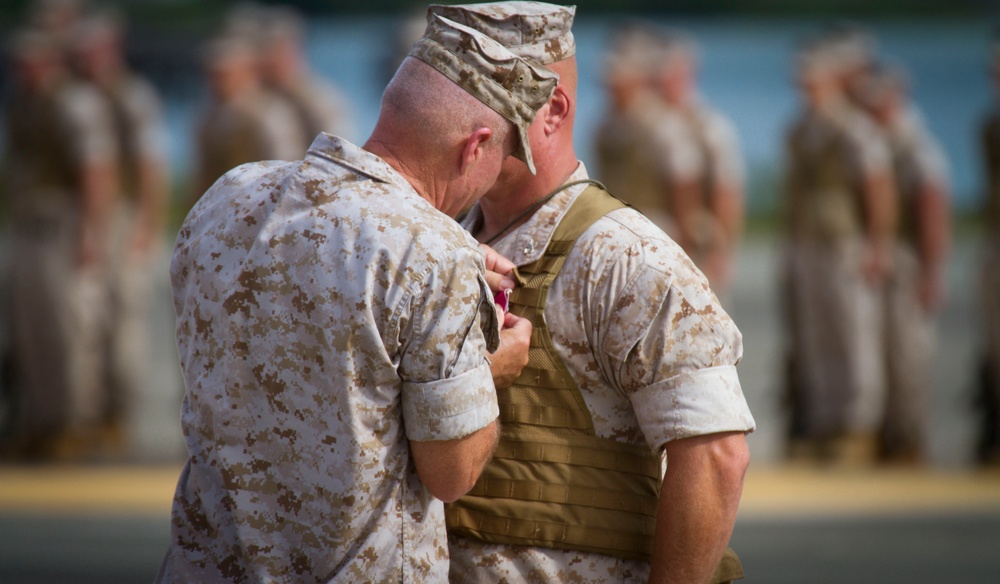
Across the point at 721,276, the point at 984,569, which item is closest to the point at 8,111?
the point at 721,276

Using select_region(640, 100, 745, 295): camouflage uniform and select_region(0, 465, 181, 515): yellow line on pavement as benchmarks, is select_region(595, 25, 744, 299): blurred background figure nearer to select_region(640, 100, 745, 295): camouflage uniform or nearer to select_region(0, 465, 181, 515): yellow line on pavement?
select_region(640, 100, 745, 295): camouflage uniform

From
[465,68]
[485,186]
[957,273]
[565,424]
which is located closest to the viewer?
[465,68]

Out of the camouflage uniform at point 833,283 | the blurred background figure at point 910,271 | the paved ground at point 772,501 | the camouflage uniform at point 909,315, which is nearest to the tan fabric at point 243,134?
the paved ground at point 772,501

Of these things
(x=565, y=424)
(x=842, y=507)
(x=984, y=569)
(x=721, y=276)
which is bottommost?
(x=842, y=507)

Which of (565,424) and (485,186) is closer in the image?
(485,186)

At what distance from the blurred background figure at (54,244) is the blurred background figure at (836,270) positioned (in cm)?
488

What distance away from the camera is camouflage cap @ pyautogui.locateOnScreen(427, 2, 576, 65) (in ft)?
6.02

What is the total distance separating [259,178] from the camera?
5.46 ft

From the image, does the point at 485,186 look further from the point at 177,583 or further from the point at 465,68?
the point at 177,583

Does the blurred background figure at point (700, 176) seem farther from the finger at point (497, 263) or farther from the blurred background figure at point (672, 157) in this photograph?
the finger at point (497, 263)

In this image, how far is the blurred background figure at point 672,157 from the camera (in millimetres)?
8133

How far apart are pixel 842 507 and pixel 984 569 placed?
1.60m

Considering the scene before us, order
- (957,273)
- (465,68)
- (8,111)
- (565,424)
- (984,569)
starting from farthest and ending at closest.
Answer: (957,273), (8,111), (984,569), (565,424), (465,68)

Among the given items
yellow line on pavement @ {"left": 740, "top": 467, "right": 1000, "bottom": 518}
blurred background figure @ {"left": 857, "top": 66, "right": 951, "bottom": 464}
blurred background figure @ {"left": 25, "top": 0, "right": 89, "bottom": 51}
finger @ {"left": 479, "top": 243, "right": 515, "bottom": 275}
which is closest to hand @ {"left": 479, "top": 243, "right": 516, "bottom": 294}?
finger @ {"left": 479, "top": 243, "right": 515, "bottom": 275}
